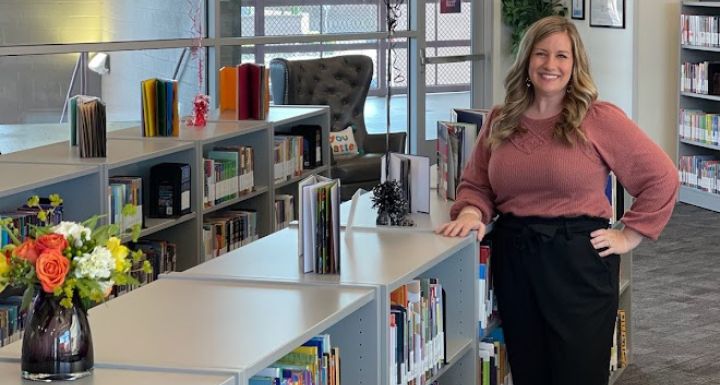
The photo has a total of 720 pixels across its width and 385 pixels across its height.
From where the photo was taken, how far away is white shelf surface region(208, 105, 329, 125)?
7203mm

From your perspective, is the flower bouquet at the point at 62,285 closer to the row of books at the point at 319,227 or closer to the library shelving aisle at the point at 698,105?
the row of books at the point at 319,227

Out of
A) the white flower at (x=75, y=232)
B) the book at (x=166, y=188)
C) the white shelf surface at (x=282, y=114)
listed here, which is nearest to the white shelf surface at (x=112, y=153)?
the book at (x=166, y=188)

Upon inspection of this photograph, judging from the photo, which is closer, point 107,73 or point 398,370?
point 398,370

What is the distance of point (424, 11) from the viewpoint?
1132cm

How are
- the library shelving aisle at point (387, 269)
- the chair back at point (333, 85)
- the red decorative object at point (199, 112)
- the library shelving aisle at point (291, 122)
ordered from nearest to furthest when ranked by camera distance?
the library shelving aisle at point (387, 269) → the red decorative object at point (199, 112) → the library shelving aisle at point (291, 122) → the chair back at point (333, 85)

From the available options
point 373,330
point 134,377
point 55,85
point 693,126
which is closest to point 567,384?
point 373,330

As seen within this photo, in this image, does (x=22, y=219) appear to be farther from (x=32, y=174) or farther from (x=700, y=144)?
(x=700, y=144)

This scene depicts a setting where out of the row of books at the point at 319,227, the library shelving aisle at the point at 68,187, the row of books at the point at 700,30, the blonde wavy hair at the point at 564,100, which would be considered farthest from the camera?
the row of books at the point at 700,30

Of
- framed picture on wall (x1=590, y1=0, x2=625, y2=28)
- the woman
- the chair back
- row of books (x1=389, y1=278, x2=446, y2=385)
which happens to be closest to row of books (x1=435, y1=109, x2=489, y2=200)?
the woman

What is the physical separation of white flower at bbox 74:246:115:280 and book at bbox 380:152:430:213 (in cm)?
208

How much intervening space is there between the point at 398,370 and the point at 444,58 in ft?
26.4

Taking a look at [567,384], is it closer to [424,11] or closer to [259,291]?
[259,291]

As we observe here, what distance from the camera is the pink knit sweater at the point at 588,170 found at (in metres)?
4.30

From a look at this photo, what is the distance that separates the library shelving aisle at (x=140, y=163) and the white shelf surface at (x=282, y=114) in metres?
0.95
